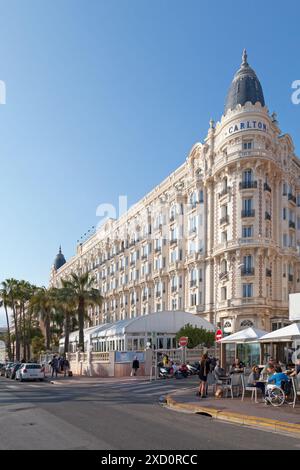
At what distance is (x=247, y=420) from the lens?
1467 centimetres

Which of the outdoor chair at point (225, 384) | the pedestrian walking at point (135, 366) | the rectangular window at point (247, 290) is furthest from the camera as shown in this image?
the rectangular window at point (247, 290)

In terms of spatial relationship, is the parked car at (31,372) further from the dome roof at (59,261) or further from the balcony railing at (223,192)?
the dome roof at (59,261)

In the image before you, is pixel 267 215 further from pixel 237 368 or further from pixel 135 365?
pixel 237 368

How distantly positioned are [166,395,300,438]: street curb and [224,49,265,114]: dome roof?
40.6 metres

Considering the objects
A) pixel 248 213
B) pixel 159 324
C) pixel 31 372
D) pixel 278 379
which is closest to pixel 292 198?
pixel 248 213

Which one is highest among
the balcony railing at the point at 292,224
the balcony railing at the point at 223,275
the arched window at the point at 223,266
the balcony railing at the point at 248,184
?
the balcony railing at the point at 248,184

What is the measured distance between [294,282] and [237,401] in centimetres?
3867

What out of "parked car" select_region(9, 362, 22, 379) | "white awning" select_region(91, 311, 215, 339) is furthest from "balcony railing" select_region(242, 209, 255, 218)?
"parked car" select_region(9, 362, 22, 379)

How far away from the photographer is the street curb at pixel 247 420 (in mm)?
13109

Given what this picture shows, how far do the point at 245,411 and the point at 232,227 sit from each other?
37.9 metres

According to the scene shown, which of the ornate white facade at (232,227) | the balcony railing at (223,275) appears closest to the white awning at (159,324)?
the ornate white facade at (232,227)

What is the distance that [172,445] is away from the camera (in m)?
10.4

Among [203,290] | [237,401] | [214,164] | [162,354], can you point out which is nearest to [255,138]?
[214,164]
